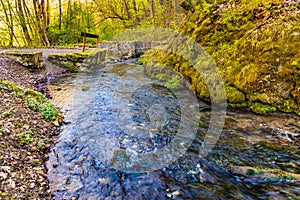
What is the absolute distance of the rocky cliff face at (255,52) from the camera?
567 centimetres

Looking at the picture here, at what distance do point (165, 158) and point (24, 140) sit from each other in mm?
2897

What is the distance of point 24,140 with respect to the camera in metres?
4.05

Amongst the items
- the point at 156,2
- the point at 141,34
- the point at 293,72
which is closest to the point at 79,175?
the point at 293,72

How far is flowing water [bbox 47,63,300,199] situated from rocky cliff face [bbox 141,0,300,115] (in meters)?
0.64

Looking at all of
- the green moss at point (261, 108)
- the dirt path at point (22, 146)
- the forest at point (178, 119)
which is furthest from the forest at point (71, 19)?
the dirt path at point (22, 146)

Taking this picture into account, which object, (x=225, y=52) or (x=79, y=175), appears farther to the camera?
(x=225, y=52)

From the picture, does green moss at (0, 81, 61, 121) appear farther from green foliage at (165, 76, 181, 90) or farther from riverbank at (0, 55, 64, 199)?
green foliage at (165, 76, 181, 90)

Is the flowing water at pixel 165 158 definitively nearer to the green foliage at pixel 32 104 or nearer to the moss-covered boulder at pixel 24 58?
the green foliage at pixel 32 104

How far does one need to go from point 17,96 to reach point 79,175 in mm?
3479

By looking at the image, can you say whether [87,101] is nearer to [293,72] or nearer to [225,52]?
[225,52]

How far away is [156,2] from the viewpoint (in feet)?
74.0

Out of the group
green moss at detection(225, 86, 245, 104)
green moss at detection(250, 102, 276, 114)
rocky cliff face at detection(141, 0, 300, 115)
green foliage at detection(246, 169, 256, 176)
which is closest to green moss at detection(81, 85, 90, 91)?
rocky cliff face at detection(141, 0, 300, 115)

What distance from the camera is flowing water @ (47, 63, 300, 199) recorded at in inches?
129

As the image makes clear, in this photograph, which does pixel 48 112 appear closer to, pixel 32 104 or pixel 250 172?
pixel 32 104
